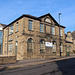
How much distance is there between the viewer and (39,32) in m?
20.5

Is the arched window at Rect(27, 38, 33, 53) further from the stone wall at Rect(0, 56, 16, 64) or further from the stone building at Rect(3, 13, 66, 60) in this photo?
the stone wall at Rect(0, 56, 16, 64)

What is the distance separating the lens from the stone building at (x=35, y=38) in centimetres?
1808

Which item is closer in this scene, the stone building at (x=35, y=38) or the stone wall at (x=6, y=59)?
the stone wall at (x=6, y=59)

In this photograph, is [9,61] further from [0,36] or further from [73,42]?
[73,42]

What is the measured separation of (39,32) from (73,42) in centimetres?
1842

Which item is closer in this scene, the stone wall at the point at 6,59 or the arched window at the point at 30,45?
the stone wall at the point at 6,59

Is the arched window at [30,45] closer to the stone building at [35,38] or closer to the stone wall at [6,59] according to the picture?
the stone building at [35,38]

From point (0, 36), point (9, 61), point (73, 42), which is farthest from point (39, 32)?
point (73, 42)

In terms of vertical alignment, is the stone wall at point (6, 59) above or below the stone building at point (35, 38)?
below

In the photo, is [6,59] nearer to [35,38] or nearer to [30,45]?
[30,45]

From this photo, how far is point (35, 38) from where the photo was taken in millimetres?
19453

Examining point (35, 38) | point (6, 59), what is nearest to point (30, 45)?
point (35, 38)

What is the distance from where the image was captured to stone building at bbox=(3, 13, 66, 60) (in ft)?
59.3

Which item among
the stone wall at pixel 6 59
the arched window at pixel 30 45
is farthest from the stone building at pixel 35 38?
the stone wall at pixel 6 59
